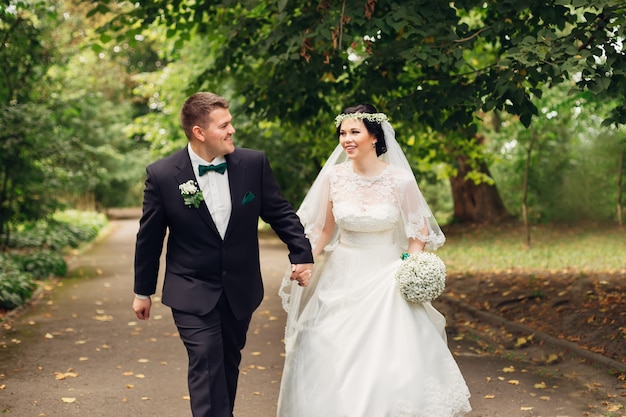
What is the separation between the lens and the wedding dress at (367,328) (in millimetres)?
5293

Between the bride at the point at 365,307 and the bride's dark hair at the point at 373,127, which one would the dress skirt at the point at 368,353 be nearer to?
the bride at the point at 365,307

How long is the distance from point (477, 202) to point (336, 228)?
19691 mm

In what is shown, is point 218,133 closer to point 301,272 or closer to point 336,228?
point 301,272

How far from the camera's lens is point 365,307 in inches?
220

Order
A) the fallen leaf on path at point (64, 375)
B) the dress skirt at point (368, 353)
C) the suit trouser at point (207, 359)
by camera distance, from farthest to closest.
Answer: the fallen leaf on path at point (64, 375) < the dress skirt at point (368, 353) < the suit trouser at point (207, 359)

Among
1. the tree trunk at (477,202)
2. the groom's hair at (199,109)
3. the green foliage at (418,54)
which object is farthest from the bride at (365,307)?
the tree trunk at (477,202)

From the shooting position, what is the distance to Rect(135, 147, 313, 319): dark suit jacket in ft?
15.7

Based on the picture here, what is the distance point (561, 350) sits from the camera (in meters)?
8.89

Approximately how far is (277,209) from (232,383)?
3.60 feet

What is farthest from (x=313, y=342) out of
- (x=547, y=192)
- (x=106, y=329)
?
(x=547, y=192)

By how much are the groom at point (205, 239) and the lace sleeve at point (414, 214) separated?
1340 millimetres

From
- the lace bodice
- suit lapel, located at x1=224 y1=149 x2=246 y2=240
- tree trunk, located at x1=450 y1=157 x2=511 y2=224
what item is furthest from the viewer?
tree trunk, located at x1=450 y1=157 x2=511 y2=224

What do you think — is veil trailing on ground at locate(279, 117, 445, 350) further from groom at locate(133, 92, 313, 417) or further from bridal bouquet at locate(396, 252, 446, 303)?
groom at locate(133, 92, 313, 417)

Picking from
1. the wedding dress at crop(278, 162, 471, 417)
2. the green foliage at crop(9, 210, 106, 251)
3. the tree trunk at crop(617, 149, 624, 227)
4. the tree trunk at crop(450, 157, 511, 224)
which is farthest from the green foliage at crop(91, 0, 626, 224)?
the tree trunk at crop(450, 157, 511, 224)
